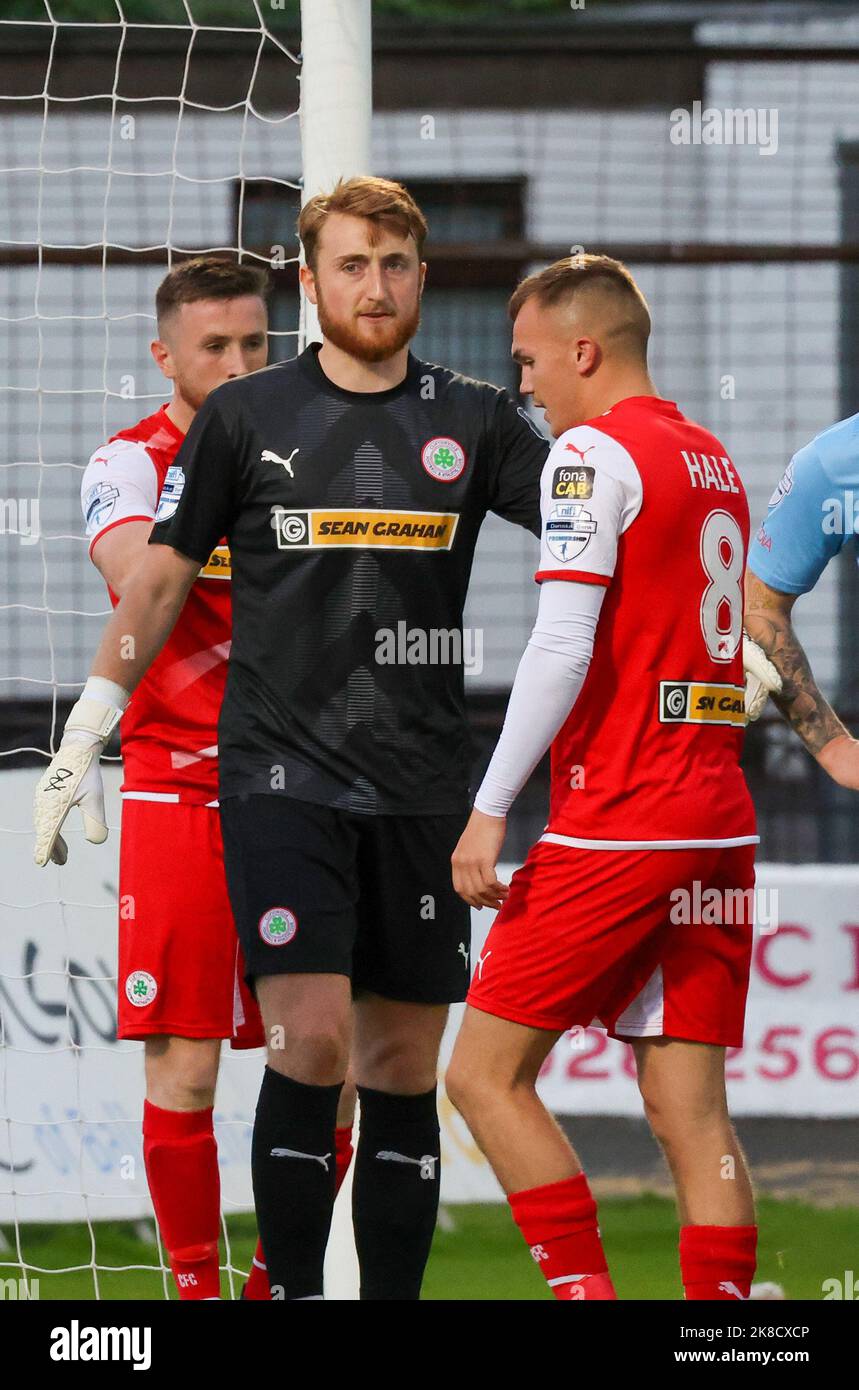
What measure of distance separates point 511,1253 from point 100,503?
2.47 m

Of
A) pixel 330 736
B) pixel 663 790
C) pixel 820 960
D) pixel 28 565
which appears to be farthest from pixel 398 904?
pixel 28 565

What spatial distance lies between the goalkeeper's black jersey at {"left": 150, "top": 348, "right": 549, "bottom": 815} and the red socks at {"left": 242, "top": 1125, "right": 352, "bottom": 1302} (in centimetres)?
70

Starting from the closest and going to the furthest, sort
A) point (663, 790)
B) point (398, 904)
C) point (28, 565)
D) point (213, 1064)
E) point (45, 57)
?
point (663, 790)
point (398, 904)
point (213, 1064)
point (28, 565)
point (45, 57)

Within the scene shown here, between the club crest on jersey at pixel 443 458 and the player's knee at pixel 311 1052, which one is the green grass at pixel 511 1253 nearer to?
the player's knee at pixel 311 1052

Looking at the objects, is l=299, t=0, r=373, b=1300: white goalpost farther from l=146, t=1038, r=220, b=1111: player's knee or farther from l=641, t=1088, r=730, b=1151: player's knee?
l=641, t=1088, r=730, b=1151: player's knee

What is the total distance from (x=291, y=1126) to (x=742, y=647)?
115 cm

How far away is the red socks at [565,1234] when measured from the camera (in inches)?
129

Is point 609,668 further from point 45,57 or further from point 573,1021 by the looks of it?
point 45,57

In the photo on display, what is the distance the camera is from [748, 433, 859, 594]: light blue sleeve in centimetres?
362

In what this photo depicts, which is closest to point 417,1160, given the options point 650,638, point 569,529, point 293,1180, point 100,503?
point 293,1180

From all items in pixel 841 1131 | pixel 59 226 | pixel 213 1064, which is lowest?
pixel 841 1131

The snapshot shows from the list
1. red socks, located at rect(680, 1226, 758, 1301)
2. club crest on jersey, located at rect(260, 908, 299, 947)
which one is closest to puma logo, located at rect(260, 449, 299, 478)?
club crest on jersey, located at rect(260, 908, 299, 947)

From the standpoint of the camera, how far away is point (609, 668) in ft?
11.0

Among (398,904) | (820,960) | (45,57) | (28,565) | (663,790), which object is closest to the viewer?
(663,790)
